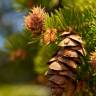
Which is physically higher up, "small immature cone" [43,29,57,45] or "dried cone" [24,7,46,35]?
"dried cone" [24,7,46,35]

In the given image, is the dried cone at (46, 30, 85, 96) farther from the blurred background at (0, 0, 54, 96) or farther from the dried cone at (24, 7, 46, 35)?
the blurred background at (0, 0, 54, 96)

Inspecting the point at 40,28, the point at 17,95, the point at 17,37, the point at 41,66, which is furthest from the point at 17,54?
the point at 40,28

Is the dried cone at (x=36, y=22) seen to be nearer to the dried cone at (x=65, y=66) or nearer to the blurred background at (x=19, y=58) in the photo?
the dried cone at (x=65, y=66)

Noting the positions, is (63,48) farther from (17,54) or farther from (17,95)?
(17,95)

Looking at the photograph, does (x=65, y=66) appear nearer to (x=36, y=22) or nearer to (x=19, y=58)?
(x=36, y=22)

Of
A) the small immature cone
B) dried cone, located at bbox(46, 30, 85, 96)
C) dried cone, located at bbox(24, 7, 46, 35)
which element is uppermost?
dried cone, located at bbox(24, 7, 46, 35)

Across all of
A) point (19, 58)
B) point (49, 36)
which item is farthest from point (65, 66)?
point (19, 58)

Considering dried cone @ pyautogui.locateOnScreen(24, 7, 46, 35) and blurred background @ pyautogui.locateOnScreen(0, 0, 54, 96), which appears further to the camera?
blurred background @ pyautogui.locateOnScreen(0, 0, 54, 96)

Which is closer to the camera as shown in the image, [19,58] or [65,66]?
[65,66]

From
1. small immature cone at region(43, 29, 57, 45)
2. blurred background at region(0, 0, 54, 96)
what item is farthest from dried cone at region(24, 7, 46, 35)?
blurred background at region(0, 0, 54, 96)
